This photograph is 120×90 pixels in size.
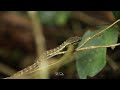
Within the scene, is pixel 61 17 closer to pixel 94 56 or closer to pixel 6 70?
pixel 6 70

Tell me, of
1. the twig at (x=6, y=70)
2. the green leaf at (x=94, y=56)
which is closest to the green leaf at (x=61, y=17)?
the twig at (x=6, y=70)

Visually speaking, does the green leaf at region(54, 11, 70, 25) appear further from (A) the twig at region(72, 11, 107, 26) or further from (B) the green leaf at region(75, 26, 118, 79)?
(B) the green leaf at region(75, 26, 118, 79)

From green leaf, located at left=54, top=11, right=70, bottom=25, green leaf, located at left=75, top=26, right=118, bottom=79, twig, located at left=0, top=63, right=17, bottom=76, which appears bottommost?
green leaf, located at left=75, top=26, right=118, bottom=79

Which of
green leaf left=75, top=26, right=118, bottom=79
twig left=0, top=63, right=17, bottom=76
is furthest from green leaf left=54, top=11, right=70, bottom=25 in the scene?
green leaf left=75, top=26, right=118, bottom=79

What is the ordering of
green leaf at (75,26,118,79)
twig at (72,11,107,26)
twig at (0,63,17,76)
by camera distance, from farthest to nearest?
twig at (72,11,107,26) < twig at (0,63,17,76) < green leaf at (75,26,118,79)

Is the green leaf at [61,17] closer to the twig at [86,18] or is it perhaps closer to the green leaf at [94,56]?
the twig at [86,18]

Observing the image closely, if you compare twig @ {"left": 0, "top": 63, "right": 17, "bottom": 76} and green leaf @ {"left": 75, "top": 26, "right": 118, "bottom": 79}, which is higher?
twig @ {"left": 0, "top": 63, "right": 17, "bottom": 76}

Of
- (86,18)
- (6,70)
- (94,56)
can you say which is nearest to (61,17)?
(86,18)
